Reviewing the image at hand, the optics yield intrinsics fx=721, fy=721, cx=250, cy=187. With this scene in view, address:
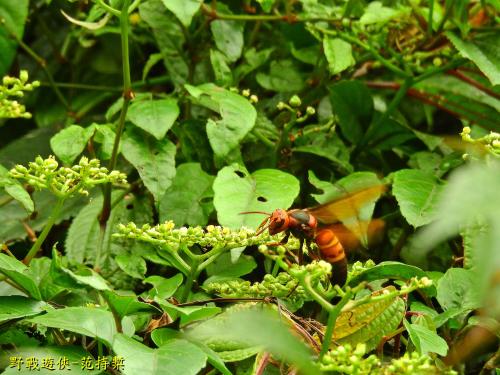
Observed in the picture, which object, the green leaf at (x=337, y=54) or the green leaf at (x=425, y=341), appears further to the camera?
the green leaf at (x=337, y=54)

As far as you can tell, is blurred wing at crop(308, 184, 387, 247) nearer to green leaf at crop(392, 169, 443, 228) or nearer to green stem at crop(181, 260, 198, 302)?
green leaf at crop(392, 169, 443, 228)

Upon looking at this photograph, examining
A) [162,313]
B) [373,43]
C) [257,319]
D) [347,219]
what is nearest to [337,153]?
[373,43]

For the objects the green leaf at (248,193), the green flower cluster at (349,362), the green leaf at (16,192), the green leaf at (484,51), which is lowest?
the green leaf at (16,192)

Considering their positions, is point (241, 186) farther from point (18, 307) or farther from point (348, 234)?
point (18, 307)

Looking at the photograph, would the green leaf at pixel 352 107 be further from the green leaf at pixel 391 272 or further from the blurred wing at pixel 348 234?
the green leaf at pixel 391 272

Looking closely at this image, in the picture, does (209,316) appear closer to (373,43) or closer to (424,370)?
(424,370)

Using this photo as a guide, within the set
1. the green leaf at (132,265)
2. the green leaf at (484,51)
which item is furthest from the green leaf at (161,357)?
the green leaf at (484,51)

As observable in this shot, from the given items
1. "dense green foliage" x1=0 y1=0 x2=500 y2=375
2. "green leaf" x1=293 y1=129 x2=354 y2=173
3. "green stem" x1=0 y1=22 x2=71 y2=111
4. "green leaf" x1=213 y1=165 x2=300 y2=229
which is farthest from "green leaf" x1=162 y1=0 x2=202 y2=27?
"green stem" x1=0 y1=22 x2=71 y2=111
